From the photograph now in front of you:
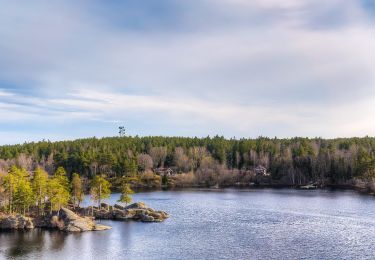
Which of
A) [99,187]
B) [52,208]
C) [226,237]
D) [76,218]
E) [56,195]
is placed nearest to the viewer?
[226,237]

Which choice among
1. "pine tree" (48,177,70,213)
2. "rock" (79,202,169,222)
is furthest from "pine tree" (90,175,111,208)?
"pine tree" (48,177,70,213)

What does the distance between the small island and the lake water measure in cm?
535

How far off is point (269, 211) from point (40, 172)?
66463 millimetres

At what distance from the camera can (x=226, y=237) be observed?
101m

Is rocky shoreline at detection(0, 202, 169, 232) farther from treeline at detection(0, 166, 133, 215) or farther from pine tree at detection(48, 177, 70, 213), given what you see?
treeline at detection(0, 166, 133, 215)

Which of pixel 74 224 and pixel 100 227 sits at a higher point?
pixel 74 224

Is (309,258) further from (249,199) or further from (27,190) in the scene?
(249,199)

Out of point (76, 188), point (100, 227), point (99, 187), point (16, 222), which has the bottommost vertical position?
point (100, 227)

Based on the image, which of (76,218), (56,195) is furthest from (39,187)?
(76,218)

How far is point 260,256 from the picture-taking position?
8381 centimetres

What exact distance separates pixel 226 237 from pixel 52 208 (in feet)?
163

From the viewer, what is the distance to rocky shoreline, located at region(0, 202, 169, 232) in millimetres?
111562

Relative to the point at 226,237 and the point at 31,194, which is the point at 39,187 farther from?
the point at 226,237

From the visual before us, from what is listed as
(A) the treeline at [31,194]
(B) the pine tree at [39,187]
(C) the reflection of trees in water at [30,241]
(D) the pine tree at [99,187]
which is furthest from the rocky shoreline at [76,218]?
(B) the pine tree at [39,187]
